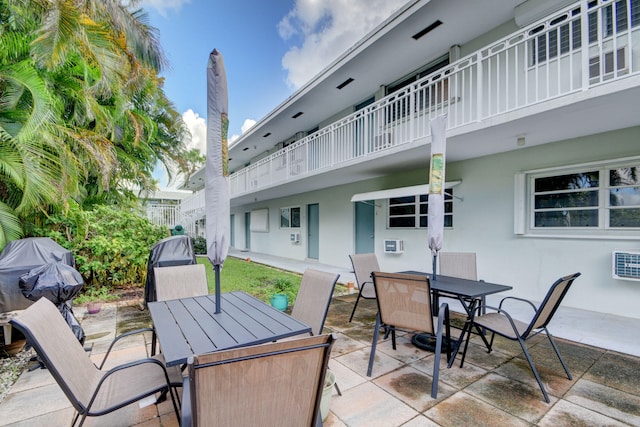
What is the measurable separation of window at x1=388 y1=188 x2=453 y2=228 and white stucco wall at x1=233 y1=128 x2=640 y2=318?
8.8 inches

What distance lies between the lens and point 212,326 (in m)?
2.34

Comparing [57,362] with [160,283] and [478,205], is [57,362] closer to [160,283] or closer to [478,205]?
[160,283]

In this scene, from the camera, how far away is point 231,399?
4.51 ft

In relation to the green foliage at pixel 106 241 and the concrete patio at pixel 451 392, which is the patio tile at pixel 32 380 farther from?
the green foliage at pixel 106 241

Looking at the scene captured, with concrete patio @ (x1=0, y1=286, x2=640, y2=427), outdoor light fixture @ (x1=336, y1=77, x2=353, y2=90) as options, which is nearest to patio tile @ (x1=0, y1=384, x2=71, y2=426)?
concrete patio @ (x1=0, y1=286, x2=640, y2=427)

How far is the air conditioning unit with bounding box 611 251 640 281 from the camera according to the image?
4.54m

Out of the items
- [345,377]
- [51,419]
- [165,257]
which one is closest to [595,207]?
[345,377]

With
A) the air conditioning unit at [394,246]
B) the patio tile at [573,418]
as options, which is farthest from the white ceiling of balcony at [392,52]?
the patio tile at [573,418]

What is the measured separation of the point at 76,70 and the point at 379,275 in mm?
7876

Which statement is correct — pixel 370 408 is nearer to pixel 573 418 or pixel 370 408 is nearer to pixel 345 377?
pixel 345 377

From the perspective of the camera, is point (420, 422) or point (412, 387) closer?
point (420, 422)

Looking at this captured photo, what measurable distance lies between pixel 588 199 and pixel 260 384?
6480 mm

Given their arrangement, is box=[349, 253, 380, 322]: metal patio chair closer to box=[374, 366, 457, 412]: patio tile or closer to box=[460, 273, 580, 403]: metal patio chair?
box=[374, 366, 457, 412]: patio tile

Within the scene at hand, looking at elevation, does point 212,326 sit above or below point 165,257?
below
